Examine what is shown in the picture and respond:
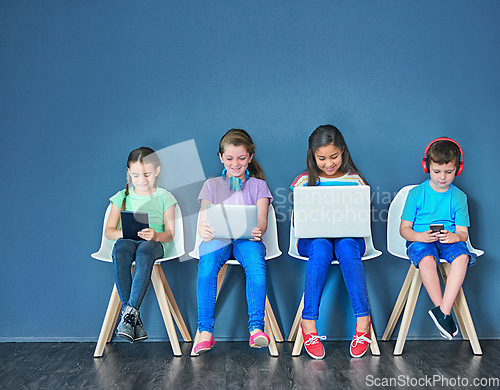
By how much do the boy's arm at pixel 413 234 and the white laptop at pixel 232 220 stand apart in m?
0.74

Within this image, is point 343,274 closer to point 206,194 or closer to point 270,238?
point 270,238

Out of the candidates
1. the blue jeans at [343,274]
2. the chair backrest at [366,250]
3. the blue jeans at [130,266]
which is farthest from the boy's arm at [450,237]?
the blue jeans at [130,266]

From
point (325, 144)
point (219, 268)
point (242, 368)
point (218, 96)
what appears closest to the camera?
point (242, 368)

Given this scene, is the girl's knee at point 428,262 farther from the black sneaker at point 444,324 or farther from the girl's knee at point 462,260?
the black sneaker at point 444,324

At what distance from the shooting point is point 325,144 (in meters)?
2.45

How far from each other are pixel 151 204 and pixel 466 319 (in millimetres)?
1608

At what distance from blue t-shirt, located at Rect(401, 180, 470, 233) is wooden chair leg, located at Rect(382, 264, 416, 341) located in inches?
9.0

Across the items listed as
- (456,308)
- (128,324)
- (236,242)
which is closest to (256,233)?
(236,242)

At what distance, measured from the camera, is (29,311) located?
104 inches

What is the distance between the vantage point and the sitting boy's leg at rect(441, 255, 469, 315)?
221 cm

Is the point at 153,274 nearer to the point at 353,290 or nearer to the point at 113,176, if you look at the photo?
the point at 113,176

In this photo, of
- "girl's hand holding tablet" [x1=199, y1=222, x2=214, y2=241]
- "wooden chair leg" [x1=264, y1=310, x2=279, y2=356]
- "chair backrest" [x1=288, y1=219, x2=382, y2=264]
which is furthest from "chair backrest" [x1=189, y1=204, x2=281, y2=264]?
"wooden chair leg" [x1=264, y1=310, x2=279, y2=356]

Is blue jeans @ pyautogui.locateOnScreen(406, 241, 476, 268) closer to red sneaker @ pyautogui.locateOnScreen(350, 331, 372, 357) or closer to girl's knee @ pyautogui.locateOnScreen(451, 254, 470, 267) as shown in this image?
girl's knee @ pyautogui.locateOnScreen(451, 254, 470, 267)

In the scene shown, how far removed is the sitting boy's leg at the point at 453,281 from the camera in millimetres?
2209
